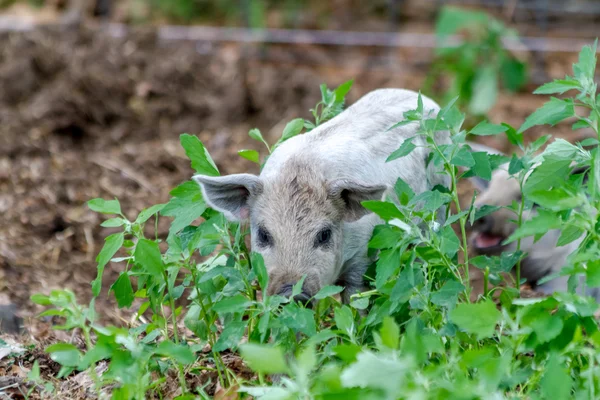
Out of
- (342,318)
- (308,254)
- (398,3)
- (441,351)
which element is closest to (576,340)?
(441,351)

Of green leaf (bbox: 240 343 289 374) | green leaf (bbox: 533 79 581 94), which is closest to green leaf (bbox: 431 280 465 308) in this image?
green leaf (bbox: 533 79 581 94)

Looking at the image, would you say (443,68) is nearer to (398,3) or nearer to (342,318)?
(398,3)

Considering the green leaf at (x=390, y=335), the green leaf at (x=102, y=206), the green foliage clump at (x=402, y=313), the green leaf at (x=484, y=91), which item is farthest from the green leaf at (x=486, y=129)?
the green leaf at (x=484, y=91)

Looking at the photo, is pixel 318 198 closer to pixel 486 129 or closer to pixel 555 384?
pixel 486 129

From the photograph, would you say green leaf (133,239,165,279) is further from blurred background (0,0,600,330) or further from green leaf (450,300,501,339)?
blurred background (0,0,600,330)

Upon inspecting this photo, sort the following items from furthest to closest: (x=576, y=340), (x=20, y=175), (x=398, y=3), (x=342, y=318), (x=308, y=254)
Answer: (x=398, y=3) < (x=20, y=175) < (x=308, y=254) < (x=342, y=318) < (x=576, y=340)

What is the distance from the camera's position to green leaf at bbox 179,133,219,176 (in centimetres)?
338

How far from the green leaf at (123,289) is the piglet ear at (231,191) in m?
0.41

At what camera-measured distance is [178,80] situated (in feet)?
25.5

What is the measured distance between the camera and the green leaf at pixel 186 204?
335 cm

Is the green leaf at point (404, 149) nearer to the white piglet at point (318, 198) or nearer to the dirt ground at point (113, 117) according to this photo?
the white piglet at point (318, 198)

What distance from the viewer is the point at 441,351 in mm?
2748

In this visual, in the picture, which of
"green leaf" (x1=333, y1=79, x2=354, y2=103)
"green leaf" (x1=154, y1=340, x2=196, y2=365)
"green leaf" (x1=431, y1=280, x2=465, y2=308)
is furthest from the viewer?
"green leaf" (x1=333, y1=79, x2=354, y2=103)

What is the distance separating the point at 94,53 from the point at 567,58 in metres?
4.69
